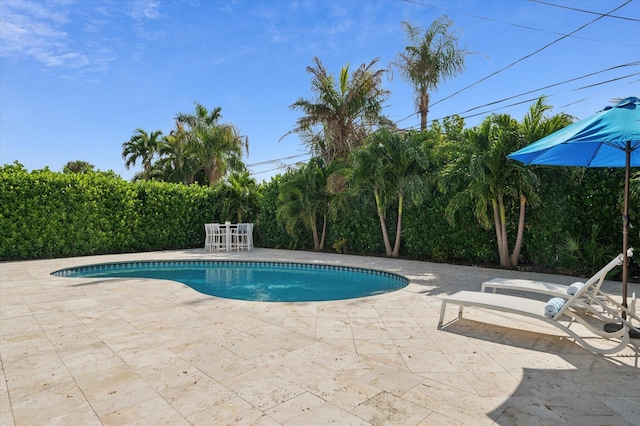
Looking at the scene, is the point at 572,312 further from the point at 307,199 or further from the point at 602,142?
the point at 307,199

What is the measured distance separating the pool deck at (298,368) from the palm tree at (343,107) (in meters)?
10.00

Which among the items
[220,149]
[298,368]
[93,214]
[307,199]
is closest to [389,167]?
[307,199]

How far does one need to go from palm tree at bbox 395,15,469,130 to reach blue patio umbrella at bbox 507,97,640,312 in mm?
11811

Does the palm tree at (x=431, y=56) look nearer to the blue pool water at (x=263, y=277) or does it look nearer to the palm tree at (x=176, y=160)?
the blue pool water at (x=263, y=277)

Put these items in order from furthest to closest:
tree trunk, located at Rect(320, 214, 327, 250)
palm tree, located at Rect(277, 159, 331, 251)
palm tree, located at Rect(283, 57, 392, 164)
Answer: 1. palm tree, located at Rect(283, 57, 392, 164)
2. tree trunk, located at Rect(320, 214, 327, 250)
3. palm tree, located at Rect(277, 159, 331, 251)

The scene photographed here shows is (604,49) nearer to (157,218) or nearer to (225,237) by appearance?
(225,237)

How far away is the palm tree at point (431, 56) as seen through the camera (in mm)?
15266

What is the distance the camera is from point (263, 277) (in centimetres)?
930

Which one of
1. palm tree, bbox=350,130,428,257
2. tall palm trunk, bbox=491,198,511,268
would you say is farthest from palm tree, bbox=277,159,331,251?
tall palm trunk, bbox=491,198,511,268

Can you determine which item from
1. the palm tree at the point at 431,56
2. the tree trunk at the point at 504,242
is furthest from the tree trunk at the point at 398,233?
the palm tree at the point at 431,56

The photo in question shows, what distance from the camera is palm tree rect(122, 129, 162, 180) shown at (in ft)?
88.2

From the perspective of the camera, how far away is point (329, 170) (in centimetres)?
1286

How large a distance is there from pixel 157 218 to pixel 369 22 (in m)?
10.6

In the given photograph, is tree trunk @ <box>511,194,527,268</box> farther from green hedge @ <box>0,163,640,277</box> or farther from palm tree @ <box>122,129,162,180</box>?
palm tree @ <box>122,129,162,180</box>
